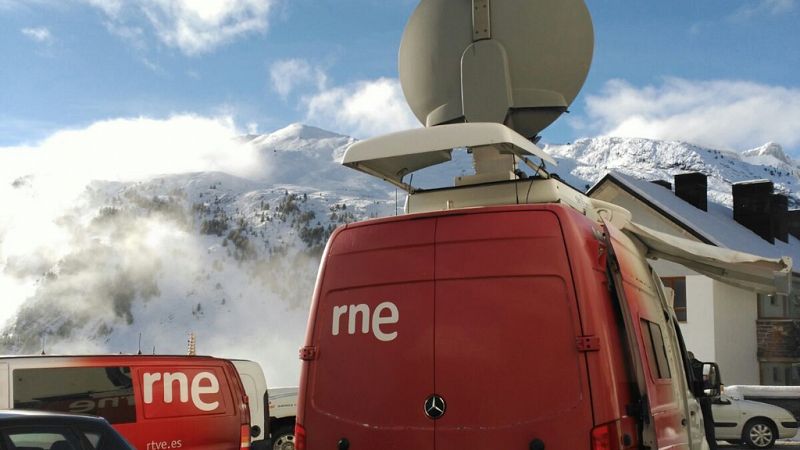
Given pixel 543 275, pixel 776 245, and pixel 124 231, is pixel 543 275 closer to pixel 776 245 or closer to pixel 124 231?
pixel 776 245

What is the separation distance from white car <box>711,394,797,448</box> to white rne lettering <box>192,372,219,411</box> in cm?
1345

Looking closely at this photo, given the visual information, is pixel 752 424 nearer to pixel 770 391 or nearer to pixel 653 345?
pixel 770 391

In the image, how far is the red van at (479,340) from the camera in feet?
14.6

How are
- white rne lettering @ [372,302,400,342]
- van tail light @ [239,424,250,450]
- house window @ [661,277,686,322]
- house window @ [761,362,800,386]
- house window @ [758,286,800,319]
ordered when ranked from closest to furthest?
1. white rne lettering @ [372,302,400,342]
2. van tail light @ [239,424,250,450]
3. house window @ [661,277,686,322]
4. house window @ [761,362,800,386]
5. house window @ [758,286,800,319]

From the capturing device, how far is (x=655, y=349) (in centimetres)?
568

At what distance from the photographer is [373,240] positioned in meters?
5.23

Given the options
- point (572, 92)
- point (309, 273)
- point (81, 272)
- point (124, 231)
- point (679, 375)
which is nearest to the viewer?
point (679, 375)

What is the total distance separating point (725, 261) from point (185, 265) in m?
91.2

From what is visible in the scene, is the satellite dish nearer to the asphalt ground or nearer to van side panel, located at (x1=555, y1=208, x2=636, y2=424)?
van side panel, located at (x1=555, y1=208, x2=636, y2=424)

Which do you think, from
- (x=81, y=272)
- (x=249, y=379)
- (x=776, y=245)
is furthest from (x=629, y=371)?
(x=81, y=272)

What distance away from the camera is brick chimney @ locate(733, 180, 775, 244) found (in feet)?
121

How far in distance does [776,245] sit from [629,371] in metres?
35.3

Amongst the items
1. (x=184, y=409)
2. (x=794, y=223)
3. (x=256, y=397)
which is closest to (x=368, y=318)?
(x=184, y=409)

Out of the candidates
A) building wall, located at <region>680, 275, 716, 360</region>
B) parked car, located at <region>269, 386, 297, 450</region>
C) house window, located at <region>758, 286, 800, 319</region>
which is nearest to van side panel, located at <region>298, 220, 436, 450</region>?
parked car, located at <region>269, 386, 297, 450</region>
